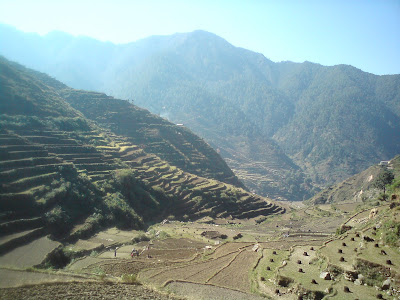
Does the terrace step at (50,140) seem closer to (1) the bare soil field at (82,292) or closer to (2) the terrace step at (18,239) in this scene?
(2) the terrace step at (18,239)

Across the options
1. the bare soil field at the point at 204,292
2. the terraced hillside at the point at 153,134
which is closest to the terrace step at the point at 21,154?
the bare soil field at the point at 204,292

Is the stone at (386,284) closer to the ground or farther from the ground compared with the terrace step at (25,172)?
closer to the ground

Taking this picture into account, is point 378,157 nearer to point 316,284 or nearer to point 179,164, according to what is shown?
point 179,164

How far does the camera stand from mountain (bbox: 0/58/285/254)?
28609mm

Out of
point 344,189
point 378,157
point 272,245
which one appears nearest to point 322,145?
point 378,157

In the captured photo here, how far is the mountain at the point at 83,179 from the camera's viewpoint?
28.6m

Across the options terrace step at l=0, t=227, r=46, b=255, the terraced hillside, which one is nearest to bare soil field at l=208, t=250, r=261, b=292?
terrace step at l=0, t=227, r=46, b=255

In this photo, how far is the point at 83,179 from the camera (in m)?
37.1

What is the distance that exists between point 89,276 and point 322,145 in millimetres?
193909

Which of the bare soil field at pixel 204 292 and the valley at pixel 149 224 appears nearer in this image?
the bare soil field at pixel 204 292

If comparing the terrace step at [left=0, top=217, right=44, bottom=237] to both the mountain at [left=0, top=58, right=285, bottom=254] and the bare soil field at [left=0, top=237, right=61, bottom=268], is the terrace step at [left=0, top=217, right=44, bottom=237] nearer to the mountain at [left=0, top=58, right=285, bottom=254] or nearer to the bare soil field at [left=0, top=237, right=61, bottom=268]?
the mountain at [left=0, top=58, right=285, bottom=254]

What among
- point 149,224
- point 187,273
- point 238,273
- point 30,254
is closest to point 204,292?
point 187,273

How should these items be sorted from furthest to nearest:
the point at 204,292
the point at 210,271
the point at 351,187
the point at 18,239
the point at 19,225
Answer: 1. the point at 351,187
2. the point at 19,225
3. the point at 18,239
4. the point at 210,271
5. the point at 204,292

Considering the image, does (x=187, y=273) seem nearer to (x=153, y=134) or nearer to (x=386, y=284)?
(x=386, y=284)
